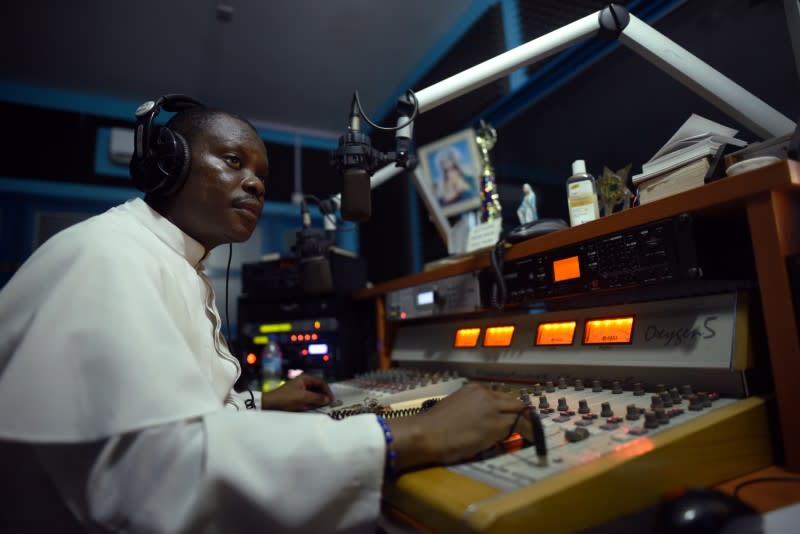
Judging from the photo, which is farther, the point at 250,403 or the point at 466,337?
the point at 466,337

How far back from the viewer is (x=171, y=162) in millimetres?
848

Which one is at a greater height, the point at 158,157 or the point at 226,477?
the point at 158,157

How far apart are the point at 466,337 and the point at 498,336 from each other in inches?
5.3

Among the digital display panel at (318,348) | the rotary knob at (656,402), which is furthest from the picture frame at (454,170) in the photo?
the rotary knob at (656,402)

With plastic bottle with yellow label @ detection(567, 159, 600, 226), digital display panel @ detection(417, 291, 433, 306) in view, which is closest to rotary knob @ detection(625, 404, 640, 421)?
plastic bottle with yellow label @ detection(567, 159, 600, 226)

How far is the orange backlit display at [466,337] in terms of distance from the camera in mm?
1291

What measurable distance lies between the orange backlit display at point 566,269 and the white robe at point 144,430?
55cm

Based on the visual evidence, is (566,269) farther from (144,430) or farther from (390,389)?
(144,430)

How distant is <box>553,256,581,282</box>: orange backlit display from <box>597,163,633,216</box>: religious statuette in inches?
11.3

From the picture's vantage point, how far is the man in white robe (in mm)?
425

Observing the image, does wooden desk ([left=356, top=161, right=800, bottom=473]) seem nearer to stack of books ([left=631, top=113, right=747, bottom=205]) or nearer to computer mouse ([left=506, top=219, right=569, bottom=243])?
stack of books ([left=631, top=113, right=747, bottom=205])

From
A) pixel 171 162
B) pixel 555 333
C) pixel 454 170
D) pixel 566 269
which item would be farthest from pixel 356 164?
pixel 454 170

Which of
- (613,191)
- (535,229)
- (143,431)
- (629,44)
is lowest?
(143,431)

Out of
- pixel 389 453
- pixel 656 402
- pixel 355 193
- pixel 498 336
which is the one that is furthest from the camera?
pixel 498 336
